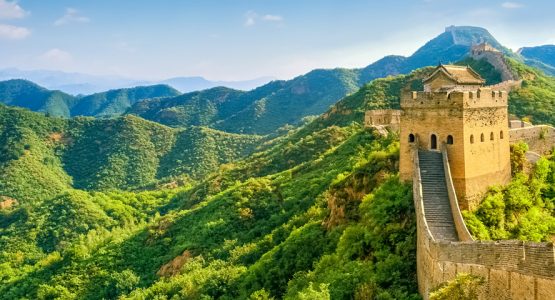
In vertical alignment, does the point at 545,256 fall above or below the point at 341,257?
above

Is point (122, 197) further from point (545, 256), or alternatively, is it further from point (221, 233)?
point (545, 256)

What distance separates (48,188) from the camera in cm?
11694

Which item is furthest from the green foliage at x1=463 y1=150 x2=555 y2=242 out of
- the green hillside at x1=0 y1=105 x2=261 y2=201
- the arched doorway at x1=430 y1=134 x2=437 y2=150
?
the green hillside at x1=0 y1=105 x2=261 y2=201

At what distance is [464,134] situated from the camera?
22.9 m

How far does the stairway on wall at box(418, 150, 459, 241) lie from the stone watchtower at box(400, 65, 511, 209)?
21.1 inches

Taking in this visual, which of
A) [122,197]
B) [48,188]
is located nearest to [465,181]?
[122,197]

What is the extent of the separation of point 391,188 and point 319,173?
91.9 ft

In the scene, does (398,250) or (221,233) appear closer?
(398,250)

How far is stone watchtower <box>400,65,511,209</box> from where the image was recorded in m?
23.0

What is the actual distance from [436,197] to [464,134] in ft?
9.88

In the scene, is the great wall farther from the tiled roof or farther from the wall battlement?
the tiled roof

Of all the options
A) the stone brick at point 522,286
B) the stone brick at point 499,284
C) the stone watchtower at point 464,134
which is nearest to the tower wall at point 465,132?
the stone watchtower at point 464,134

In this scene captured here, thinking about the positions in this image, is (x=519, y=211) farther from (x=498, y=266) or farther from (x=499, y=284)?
(x=499, y=284)

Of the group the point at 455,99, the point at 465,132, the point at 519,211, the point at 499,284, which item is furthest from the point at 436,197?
the point at 499,284
